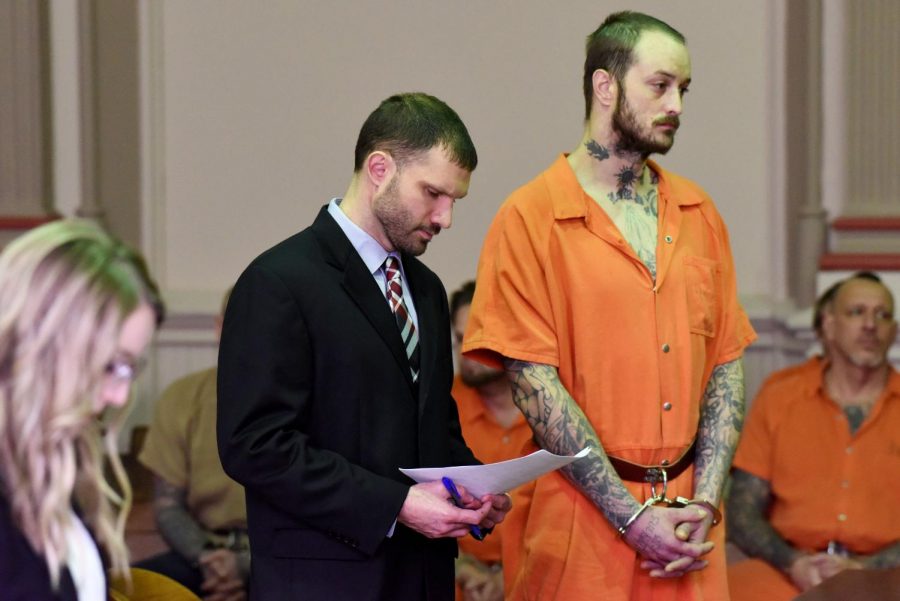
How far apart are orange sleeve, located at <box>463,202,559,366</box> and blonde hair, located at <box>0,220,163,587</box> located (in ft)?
3.99

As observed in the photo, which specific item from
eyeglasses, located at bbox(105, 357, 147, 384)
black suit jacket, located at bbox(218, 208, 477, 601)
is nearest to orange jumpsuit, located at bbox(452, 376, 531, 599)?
black suit jacket, located at bbox(218, 208, 477, 601)

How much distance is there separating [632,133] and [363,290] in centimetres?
71

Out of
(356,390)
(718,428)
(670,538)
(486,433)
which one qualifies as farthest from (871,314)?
(356,390)

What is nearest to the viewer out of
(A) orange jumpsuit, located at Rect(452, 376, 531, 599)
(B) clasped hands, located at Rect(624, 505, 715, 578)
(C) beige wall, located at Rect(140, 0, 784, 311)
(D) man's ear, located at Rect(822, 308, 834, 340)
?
(B) clasped hands, located at Rect(624, 505, 715, 578)

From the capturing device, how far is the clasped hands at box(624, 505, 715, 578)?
108 inches

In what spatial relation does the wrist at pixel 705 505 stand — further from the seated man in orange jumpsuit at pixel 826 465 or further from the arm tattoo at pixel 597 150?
the seated man in orange jumpsuit at pixel 826 465

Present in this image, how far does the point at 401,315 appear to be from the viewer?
258 centimetres

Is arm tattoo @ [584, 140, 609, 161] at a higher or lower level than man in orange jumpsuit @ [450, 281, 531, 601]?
higher

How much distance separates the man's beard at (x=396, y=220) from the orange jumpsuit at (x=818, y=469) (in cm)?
204

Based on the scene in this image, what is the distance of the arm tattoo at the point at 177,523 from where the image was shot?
4.44 m

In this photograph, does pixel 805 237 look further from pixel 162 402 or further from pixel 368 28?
pixel 162 402

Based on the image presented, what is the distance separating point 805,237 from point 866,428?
1640mm

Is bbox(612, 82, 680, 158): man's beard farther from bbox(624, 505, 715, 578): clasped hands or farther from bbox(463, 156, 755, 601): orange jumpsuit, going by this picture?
bbox(624, 505, 715, 578): clasped hands

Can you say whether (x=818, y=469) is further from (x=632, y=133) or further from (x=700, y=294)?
(x=632, y=133)
